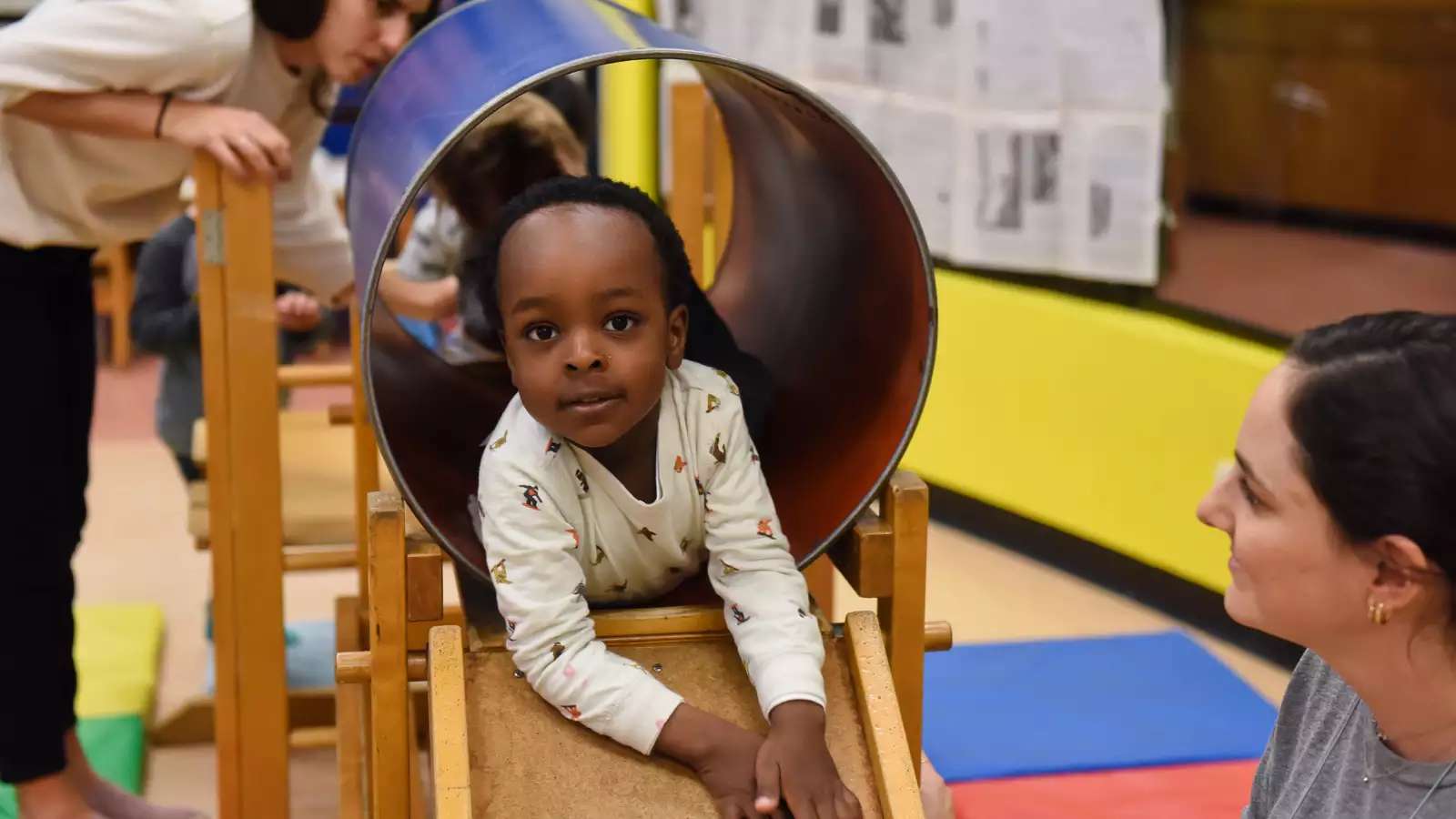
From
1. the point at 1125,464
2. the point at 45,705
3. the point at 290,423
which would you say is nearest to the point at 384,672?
the point at 45,705

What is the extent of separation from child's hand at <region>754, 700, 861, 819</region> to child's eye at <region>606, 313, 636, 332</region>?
1.34 feet

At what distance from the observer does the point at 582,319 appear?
1640 mm

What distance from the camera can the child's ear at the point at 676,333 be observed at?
1.76 meters

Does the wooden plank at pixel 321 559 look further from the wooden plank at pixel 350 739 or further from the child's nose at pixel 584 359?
the child's nose at pixel 584 359

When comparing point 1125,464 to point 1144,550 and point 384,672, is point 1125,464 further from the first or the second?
point 384,672

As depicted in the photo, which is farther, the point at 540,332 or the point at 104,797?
the point at 104,797

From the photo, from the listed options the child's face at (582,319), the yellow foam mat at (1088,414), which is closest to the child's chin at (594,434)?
the child's face at (582,319)

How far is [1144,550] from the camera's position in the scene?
3707 millimetres

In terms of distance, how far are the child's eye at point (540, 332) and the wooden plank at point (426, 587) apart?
0.25 meters

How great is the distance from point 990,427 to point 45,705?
7.68ft

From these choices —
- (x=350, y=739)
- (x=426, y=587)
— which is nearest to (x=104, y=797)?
(x=350, y=739)

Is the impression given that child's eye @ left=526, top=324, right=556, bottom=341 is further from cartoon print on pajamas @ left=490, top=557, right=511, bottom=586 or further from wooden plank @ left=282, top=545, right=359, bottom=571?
wooden plank @ left=282, top=545, right=359, bottom=571

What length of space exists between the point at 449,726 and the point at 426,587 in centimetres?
18

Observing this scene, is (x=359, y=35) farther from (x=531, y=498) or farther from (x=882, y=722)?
(x=882, y=722)
